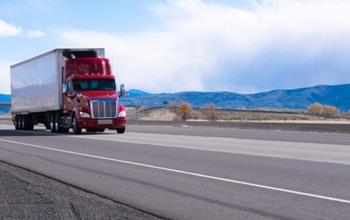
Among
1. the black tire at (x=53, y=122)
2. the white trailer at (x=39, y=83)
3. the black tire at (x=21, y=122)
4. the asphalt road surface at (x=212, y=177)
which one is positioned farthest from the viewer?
the black tire at (x=21, y=122)

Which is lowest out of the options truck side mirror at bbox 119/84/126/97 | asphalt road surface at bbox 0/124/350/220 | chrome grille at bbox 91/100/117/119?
asphalt road surface at bbox 0/124/350/220

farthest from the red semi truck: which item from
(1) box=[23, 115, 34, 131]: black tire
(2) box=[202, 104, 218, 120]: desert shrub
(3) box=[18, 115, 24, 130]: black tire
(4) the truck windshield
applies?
(2) box=[202, 104, 218, 120]: desert shrub

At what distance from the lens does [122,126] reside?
38469 mm

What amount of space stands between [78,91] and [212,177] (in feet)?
78.9

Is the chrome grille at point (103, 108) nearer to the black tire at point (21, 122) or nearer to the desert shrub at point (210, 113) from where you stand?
the black tire at point (21, 122)

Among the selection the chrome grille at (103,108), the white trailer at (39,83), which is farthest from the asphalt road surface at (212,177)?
the white trailer at (39,83)

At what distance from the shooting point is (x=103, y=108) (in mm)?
37781

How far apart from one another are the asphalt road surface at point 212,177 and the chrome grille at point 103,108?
13.2m

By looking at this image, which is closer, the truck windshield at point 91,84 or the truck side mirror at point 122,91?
the truck windshield at point 91,84

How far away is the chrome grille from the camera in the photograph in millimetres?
37594

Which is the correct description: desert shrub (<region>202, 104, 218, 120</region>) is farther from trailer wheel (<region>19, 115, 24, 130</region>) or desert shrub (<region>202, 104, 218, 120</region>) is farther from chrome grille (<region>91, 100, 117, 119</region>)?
chrome grille (<region>91, 100, 117, 119</region>)

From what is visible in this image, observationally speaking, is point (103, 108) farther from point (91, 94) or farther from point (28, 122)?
point (28, 122)

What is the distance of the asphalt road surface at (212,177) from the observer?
10.6 m

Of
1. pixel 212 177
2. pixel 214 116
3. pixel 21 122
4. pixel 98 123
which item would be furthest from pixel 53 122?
pixel 214 116
